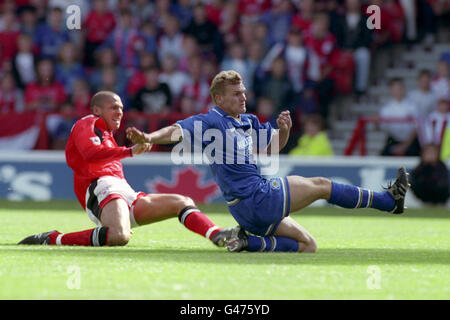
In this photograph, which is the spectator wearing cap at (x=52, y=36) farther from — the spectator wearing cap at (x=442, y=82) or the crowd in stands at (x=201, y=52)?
the spectator wearing cap at (x=442, y=82)

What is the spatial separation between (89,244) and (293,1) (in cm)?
983

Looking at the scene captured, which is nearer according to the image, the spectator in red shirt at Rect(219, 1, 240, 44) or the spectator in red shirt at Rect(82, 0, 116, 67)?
the spectator in red shirt at Rect(219, 1, 240, 44)

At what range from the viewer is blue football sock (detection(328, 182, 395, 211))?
23.3 ft

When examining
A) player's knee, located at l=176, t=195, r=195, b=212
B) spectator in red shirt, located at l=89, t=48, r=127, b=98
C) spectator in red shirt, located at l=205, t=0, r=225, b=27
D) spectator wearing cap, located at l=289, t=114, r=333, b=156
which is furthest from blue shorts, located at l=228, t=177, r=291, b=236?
spectator in red shirt, located at l=205, t=0, r=225, b=27

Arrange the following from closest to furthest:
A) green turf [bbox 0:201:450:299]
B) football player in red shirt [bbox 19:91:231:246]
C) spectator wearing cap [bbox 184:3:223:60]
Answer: green turf [bbox 0:201:450:299], football player in red shirt [bbox 19:91:231:246], spectator wearing cap [bbox 184:3:223:60]

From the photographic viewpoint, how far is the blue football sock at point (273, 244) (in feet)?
24.0

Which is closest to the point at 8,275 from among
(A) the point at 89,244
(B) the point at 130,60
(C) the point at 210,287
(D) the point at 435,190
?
(C) the point at 210,287

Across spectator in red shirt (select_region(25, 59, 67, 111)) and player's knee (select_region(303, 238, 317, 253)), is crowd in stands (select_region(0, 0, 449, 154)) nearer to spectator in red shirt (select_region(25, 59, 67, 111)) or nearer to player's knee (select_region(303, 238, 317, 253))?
spectator in red shirt (select_region(25, 59, 67, 111))

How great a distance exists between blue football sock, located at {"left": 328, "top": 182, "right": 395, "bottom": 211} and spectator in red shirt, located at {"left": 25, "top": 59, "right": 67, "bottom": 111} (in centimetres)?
916

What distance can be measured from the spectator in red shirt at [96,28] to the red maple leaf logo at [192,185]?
3108 millimetres

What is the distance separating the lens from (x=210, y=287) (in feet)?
17.5

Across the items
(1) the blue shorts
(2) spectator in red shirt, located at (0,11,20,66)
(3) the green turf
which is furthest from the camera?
(2) spectator in red shirt, located at (0,11,20,66)

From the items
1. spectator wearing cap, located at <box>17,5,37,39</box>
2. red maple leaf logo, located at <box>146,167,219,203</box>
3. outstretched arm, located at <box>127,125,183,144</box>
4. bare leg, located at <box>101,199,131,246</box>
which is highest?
spectator wearing cap, located at <box>17,5,37,39</box>
